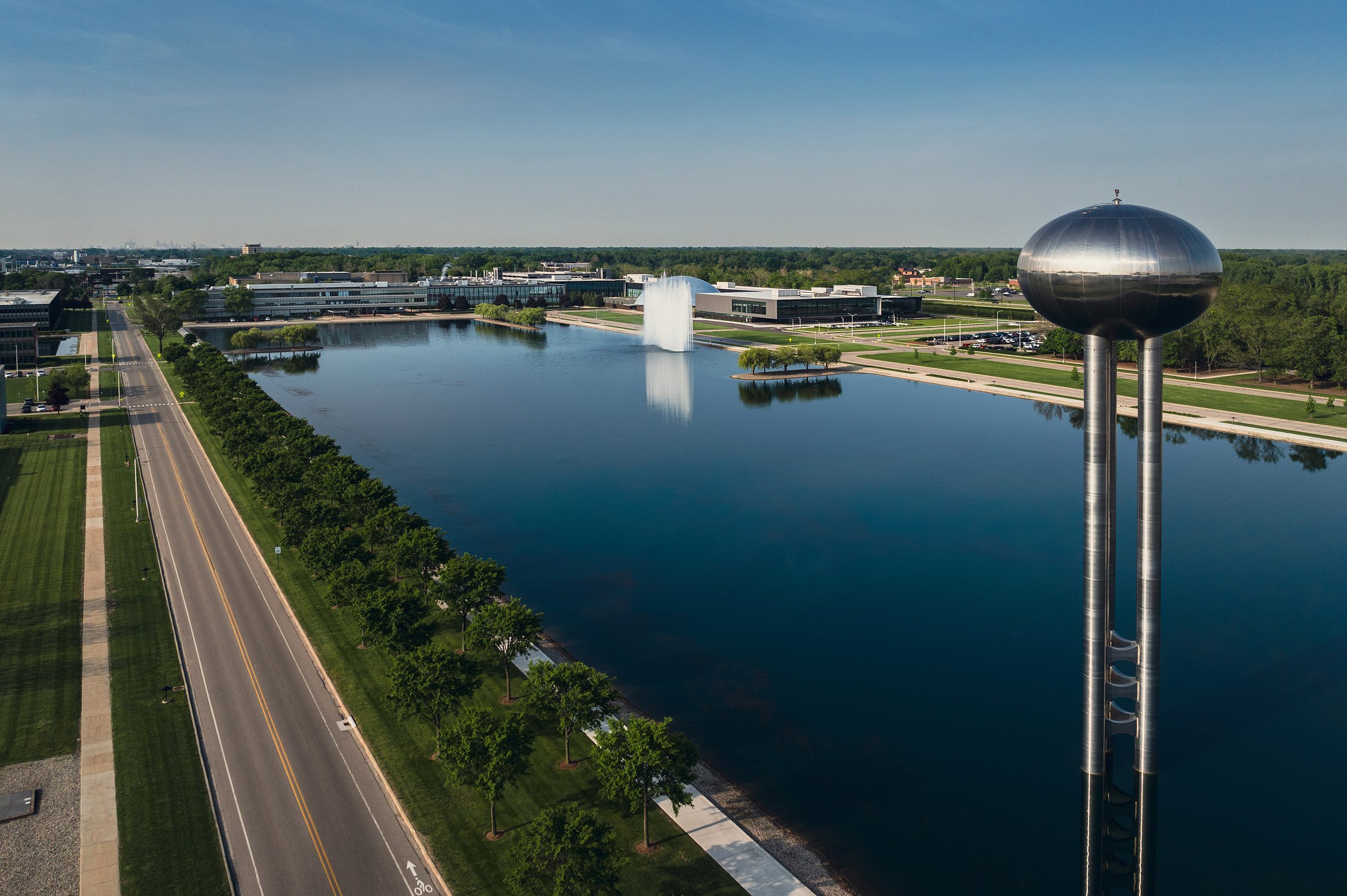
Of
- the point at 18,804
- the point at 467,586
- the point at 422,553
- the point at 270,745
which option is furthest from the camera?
the point at 422,553

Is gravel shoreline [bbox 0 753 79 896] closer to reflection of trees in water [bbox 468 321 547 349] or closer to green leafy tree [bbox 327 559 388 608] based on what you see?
green leafy tree [bbox 327 559 388 608]

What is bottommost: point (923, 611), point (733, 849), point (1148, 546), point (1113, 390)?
point (733, 849)

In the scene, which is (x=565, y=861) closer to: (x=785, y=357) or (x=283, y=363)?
(x=785, y=357)

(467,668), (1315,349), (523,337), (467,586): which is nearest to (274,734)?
(467,668)

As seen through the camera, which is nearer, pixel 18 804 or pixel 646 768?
pixel 646 768

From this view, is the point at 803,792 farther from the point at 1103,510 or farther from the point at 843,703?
the point at 1103,510

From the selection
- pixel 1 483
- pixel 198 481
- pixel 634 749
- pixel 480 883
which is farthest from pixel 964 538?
pixel 1 483
